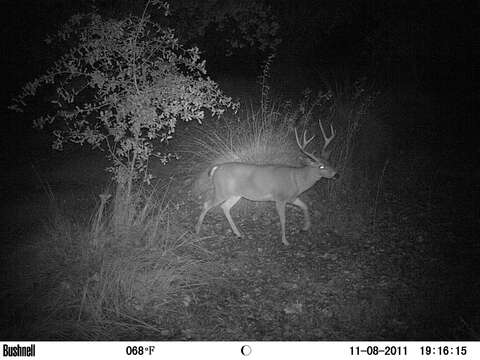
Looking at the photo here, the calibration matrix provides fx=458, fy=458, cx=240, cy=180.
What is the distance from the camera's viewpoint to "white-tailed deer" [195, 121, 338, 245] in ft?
20.4

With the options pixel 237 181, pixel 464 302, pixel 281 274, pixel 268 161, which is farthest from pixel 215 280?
pixel 268 161

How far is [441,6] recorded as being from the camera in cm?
1381

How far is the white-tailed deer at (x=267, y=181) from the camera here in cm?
622

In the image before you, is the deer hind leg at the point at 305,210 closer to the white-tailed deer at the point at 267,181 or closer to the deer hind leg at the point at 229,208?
the white-tailed deer at the point at 267,181

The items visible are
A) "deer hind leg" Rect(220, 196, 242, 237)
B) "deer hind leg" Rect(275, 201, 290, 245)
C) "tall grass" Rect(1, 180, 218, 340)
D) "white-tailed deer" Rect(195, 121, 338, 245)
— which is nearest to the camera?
"tall grass" Rect(1, 180, 218, 340)

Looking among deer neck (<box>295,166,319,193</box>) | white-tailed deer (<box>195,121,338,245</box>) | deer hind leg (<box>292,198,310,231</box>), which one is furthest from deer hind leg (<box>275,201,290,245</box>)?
deer neck (<box>295,166,319,193</box>)

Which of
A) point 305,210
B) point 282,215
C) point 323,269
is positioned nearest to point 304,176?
point 305,210

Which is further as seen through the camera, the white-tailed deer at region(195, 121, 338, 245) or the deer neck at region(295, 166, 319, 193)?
the deer neck at region(295, 166, 319, 193)

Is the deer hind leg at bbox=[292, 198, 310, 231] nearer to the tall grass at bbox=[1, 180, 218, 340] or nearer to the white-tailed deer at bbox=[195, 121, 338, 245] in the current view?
the white-tailed deer at bbox=[195, 121, 338, 245]

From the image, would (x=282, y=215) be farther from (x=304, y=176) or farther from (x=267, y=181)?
(x=304, y=176)

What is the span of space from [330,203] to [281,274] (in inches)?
86.2

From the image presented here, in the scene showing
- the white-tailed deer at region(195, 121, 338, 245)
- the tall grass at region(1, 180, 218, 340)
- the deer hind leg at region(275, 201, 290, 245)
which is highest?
the white-tailed deer at region(195, 121, 338, 245)

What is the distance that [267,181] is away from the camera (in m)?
6.29

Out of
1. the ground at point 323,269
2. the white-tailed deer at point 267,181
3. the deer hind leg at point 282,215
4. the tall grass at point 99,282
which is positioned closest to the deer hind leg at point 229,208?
the white-tailed deer at point 267,181
